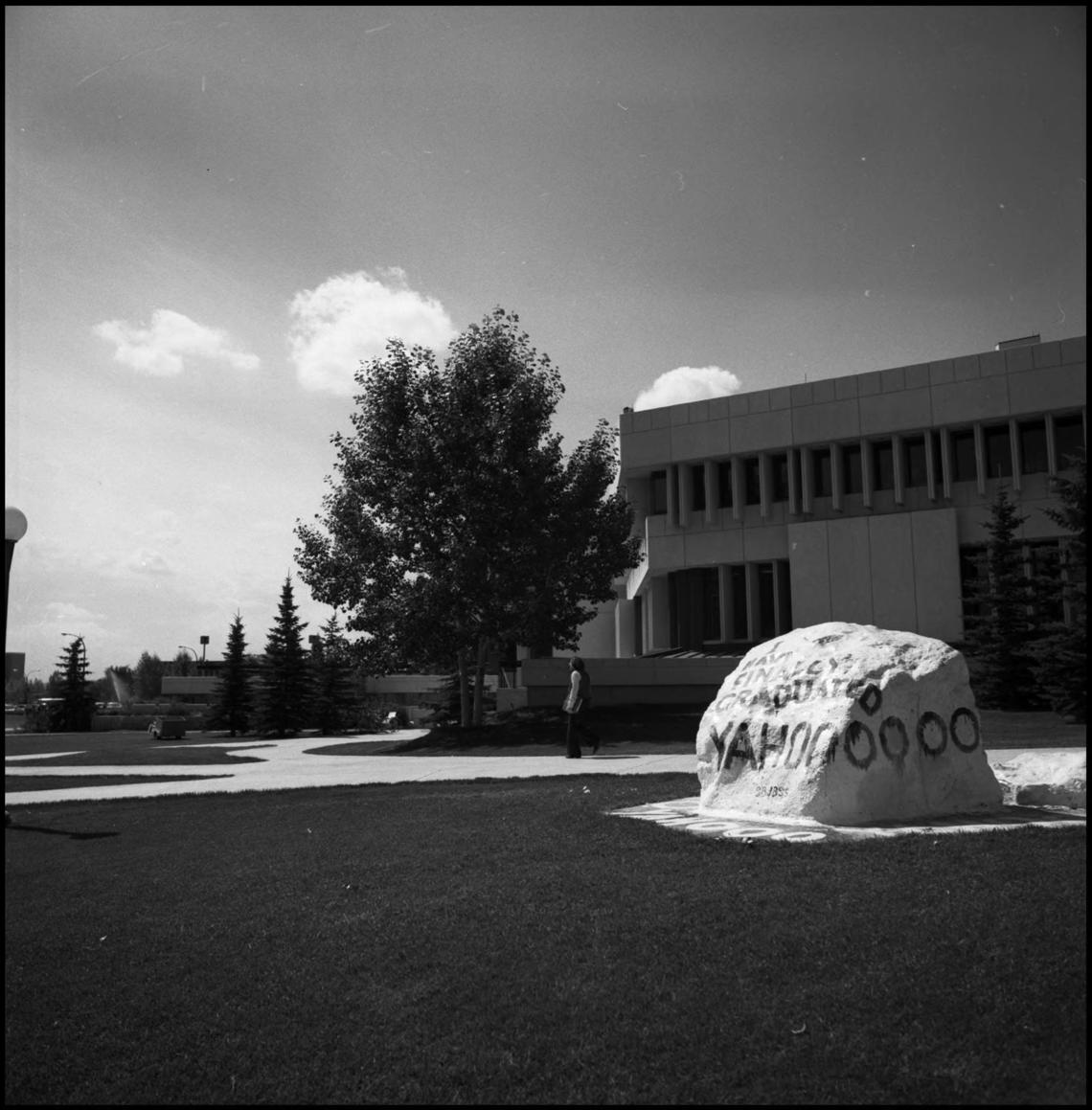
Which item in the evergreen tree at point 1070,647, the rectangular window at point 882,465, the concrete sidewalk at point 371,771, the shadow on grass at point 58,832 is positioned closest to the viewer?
the concrete sidewalk at point 371,771

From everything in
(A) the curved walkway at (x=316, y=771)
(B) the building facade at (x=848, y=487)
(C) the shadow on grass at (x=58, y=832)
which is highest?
(B) the building facade at (x=848, y=487)

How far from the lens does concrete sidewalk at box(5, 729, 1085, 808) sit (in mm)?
10008

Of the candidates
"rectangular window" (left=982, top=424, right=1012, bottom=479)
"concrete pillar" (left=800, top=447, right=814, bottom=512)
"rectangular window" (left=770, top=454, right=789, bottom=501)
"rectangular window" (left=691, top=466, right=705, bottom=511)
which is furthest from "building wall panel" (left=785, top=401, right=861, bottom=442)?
"rectangular window" (left=691, top=466, right=705, bottom=511)

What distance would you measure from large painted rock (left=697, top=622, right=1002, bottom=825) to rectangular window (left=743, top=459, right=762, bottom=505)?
31838mm

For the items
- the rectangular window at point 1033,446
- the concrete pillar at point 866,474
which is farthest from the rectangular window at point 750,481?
the rectangular window at point 1033,446

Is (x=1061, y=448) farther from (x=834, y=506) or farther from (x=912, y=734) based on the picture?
(x=912, y=734)

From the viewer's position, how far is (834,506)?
3906cm

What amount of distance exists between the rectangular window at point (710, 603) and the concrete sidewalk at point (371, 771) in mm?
20329

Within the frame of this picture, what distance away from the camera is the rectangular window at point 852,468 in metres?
39.1

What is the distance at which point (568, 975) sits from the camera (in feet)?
17.5

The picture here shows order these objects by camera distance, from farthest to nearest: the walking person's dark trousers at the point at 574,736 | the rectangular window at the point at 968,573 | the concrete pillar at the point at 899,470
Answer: the concrete pillar at the point at 899,470 < the rectangular window at the point at 968,573 < the walking person's dark trousers at the point at 574,736

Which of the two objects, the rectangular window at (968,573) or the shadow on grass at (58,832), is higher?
the rectangular window at (968,573)

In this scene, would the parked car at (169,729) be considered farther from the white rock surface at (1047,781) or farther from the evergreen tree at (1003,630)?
the white rock surface at (1047,781)

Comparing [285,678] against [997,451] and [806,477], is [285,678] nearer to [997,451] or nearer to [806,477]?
[806,477]
